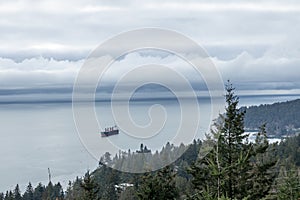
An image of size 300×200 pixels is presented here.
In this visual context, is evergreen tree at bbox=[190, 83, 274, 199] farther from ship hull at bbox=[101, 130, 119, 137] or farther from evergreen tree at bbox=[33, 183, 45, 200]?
evergreen tree at bbox=[33, 183, 45, 200]

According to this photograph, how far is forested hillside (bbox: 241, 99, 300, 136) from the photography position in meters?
159

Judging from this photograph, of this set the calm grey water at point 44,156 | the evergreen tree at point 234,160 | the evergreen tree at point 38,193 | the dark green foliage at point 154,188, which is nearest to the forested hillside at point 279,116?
the calm grey water at point 44,156

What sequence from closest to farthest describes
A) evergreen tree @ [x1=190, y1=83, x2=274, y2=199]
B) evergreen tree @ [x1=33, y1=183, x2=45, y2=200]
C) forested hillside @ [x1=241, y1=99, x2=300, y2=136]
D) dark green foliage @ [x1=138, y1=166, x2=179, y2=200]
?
evergreen tree @ [x1=190, y1=83, x2=274, y2=199] → dark green foliage @ [x1=138, y1=166, x2=179, y2=200] → evergreen tree @ [x1=33, y1=183, x2=45, y2=200] → forested hillside @ [x1=241, y1=99, x2=300, y2=136]

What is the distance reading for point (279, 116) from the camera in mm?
177500

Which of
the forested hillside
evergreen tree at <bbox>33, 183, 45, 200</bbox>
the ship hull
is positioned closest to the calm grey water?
evergreen tree at <bbox>33, 183, 45, 200</bbox>

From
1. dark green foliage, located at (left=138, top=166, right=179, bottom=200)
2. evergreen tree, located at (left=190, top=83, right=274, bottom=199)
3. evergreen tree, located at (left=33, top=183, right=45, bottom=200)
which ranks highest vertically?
evergreen tree, located at (left=190, top=83, right=274, bottom=199)

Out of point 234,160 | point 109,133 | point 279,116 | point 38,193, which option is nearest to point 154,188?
point 109,133

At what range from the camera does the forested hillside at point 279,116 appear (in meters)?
159

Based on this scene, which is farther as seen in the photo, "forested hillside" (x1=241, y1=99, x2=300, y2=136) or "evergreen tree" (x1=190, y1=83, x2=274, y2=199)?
"forested hillside" (x1=241, y1=99, x2=300, y2=136)

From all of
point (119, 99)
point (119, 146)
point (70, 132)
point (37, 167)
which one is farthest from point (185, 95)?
point (70, 132)

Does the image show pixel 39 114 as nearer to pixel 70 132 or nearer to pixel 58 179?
pixel 70 132

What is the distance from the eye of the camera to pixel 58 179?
251ft

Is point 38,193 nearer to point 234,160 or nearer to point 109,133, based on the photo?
point 109,133

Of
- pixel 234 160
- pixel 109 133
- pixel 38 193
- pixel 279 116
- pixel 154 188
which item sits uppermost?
pixel 279 116
